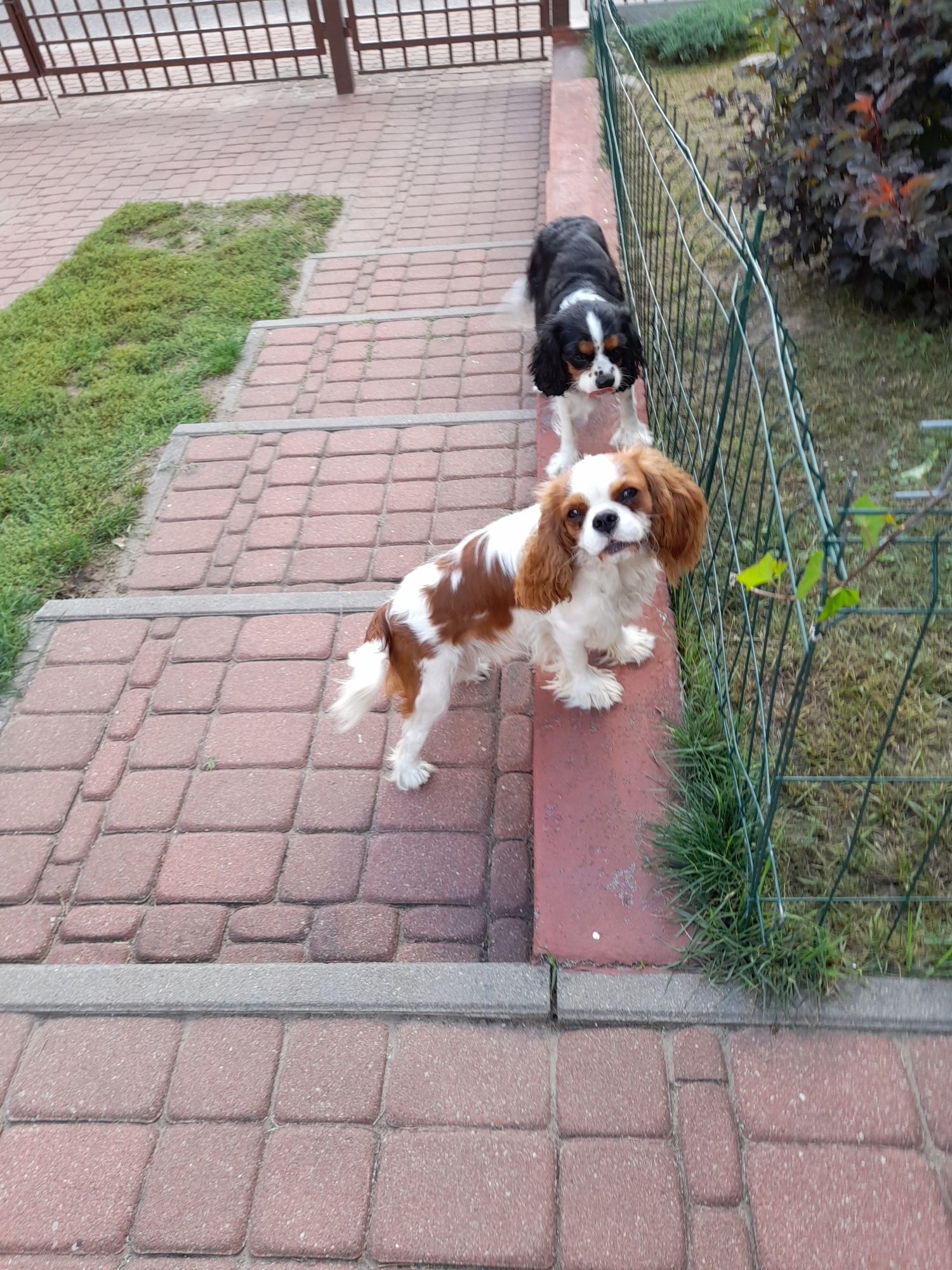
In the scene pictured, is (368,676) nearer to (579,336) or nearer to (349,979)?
(349,979)

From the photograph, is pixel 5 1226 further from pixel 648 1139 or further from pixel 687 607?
pixel 687 607

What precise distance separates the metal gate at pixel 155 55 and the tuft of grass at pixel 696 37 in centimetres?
351

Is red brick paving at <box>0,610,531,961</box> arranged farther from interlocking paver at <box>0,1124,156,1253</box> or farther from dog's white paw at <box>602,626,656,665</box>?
interlocking paver at <box>0,1124,156,1253</box>

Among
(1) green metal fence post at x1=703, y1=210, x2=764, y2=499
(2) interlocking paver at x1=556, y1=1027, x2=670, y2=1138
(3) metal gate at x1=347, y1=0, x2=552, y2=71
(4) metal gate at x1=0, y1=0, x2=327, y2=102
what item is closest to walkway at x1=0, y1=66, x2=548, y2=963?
(2) interlocking paver at x1=556, y1=1027, x2=670, y2=1138

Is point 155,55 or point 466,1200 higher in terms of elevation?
point 155,55

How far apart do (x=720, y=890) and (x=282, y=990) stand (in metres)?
1.19

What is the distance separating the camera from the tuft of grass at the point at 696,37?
767 cm

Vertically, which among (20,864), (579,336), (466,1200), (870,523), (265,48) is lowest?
(20,864)

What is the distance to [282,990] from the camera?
222 cm

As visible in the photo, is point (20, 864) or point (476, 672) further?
point (476, 672)

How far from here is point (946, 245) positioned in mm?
3783

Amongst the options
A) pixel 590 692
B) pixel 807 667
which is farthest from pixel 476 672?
pixel 807 667

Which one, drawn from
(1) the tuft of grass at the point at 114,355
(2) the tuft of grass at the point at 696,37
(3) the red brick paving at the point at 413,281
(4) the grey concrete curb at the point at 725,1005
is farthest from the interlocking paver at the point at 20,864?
(2) the tuft of grass at the point at 696,37

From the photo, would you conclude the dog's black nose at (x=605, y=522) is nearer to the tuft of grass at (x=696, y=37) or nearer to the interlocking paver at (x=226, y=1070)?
the interlocking paver at (x=226, y=1070)
